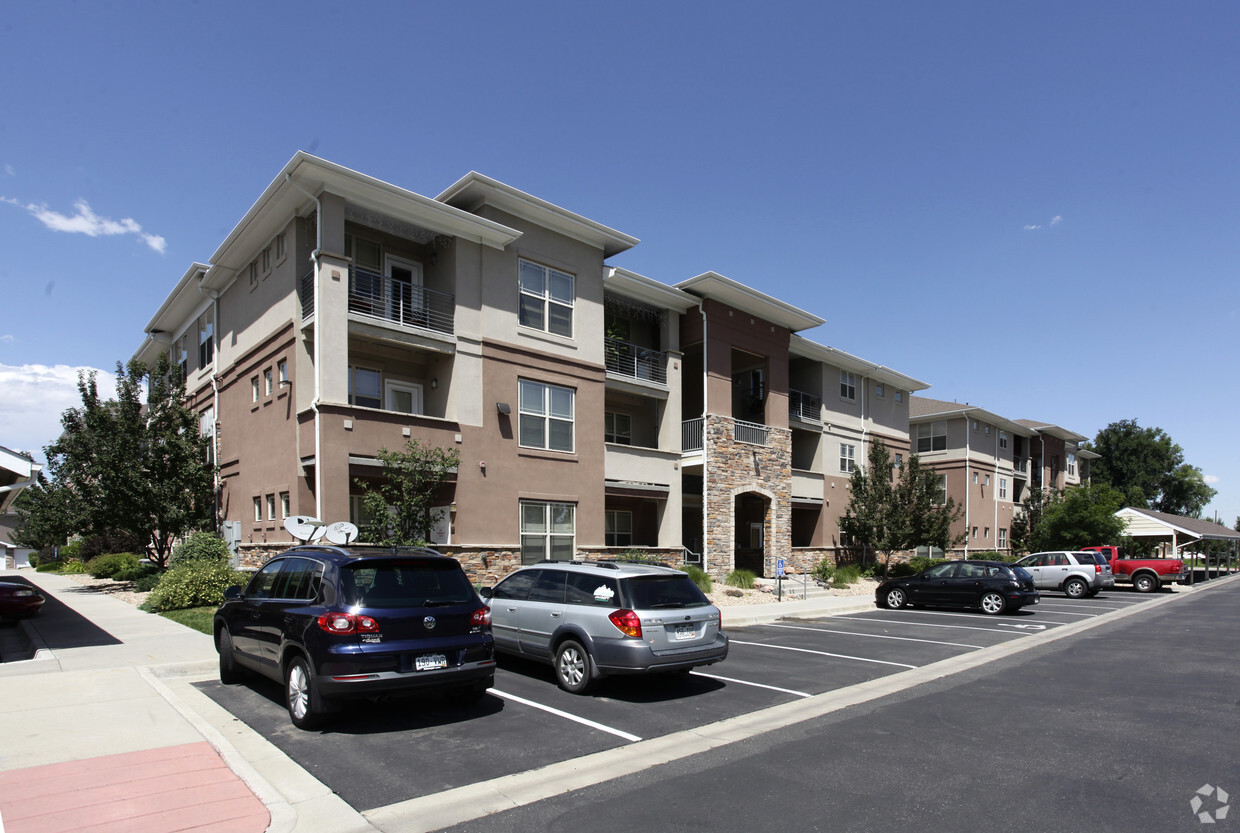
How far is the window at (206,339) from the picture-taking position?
24.9 m

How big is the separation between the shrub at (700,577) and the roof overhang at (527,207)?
9925 mm

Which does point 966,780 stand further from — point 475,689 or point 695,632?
point 475,689

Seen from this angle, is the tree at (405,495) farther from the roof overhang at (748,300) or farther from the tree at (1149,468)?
the tree at (1149,468)

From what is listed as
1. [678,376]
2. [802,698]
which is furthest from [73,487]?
[802,698]

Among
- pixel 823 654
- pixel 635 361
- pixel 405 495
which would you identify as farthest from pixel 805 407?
pixel 823 654

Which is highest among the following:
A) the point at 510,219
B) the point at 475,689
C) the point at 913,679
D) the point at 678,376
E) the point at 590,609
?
the point at 510,219

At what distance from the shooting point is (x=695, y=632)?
31.6 feet

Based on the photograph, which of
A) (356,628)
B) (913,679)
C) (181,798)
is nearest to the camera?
(181,798)

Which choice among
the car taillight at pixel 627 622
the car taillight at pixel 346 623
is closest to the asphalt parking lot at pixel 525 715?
the car taillight at pixel 627 622

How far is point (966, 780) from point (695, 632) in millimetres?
3739

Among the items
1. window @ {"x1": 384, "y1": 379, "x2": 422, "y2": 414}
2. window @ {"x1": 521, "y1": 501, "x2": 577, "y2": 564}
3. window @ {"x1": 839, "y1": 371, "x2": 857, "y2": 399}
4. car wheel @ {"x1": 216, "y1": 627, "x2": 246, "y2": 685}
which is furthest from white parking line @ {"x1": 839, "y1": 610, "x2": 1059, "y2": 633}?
window @ {"x1": 839, "y1": 371, "x2": 857, "y2": 399}

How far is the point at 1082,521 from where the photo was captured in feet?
127

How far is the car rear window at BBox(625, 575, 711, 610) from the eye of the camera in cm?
944

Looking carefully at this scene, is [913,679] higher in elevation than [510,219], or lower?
lower
